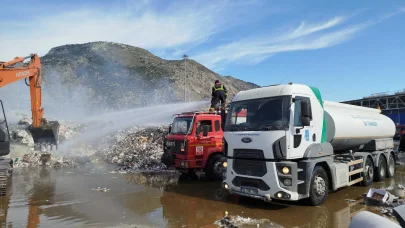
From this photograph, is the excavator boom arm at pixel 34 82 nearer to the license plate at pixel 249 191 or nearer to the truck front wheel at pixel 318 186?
the license plate at pixel 249 191

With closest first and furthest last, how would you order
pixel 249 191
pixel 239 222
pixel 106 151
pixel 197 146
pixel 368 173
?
pixel 239 222 → pixel 249 191 → pixel 368 173 → pixel 197 146 → pixel 106 151

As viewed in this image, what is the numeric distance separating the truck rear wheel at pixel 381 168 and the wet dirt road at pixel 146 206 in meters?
0.28

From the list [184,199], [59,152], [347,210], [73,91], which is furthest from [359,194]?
[73,91]

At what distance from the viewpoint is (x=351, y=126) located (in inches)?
344

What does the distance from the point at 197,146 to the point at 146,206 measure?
9.84 ft

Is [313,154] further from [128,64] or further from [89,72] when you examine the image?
[128,64]

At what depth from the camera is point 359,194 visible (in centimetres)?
852

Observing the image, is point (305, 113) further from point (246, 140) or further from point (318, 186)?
point (318, 186)

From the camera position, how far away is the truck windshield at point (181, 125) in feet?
33.8

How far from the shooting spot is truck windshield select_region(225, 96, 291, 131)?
6.52 meters

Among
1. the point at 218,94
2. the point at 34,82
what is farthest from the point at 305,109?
the point at 34,82

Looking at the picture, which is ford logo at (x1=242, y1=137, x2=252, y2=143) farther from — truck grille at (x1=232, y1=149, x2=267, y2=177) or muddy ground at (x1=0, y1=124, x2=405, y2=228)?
muddy ground at (x1=0, y1=124, x2=405, y2=228)

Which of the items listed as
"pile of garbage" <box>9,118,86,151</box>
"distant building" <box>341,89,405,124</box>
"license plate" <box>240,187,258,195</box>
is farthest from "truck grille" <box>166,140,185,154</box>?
"distant building" <box>341,89,405,124</box>

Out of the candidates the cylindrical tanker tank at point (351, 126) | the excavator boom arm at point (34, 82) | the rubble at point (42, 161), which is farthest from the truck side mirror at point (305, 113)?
the rubble at point (42, 161)
